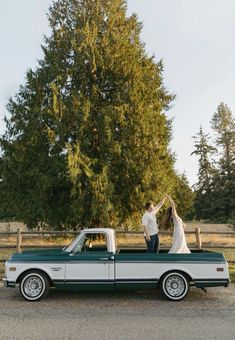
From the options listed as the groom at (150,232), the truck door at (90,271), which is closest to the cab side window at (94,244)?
the truck door at (90,271)

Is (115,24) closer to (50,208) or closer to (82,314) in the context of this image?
(50,208)

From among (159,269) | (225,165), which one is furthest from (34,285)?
(225,165)

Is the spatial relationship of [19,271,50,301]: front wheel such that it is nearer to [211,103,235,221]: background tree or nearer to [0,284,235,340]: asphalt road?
[0,284,235,340]: asphalt road

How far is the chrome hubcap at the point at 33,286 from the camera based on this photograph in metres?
8.24

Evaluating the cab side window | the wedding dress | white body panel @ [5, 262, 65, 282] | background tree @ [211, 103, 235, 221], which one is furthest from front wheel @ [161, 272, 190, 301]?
background tree @ [211, 103, 235, 221]

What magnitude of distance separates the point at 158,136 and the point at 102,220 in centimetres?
584

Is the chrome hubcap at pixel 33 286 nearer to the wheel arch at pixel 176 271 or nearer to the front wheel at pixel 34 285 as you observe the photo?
the front wheel at pixel 34 285

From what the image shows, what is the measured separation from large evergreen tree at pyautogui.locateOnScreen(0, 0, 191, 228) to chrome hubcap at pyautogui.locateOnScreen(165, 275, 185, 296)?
1270 cm

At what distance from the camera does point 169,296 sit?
8.19 metres

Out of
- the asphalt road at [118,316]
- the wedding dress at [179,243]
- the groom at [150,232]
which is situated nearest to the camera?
the asphalt road at [118,316]

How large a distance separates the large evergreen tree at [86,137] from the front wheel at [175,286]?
12.7 metres

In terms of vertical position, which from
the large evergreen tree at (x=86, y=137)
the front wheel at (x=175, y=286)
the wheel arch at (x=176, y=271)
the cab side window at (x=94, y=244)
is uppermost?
the large evergreen tree at (x=86, y=137)

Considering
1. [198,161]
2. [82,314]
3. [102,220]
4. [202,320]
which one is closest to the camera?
[202,320]

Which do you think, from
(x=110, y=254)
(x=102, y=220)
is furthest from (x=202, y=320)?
(x=102, y=220)
